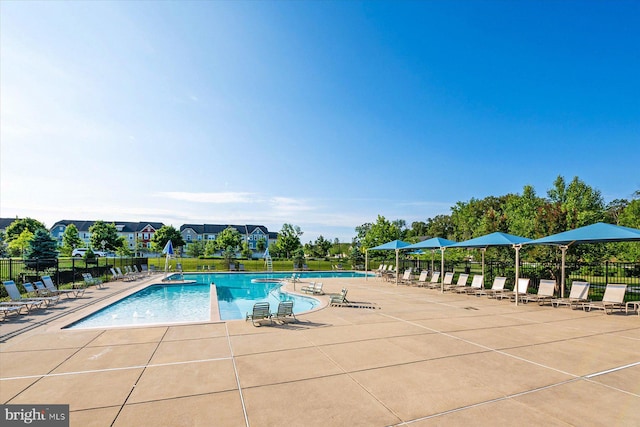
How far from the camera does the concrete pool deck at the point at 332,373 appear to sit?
4.27 meters

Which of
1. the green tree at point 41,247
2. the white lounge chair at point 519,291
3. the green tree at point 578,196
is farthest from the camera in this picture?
the green tree at point 41,247

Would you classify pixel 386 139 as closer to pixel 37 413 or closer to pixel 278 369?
pixel 278 369

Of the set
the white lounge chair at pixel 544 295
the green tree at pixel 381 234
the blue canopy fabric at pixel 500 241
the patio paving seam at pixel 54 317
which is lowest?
the patio paving seam at pixel 54 317

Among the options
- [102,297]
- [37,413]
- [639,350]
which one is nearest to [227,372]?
[37,413]

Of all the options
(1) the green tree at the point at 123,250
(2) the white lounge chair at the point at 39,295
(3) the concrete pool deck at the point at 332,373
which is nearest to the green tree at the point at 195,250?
(1) the green tree at the point at 123,250

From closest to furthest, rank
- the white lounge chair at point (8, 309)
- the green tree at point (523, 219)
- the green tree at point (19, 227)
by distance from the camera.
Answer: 1. the white lounge chair at point (8, 309)
2. the green tree at point (523, 219)
3. the green tree at point (19, 227)

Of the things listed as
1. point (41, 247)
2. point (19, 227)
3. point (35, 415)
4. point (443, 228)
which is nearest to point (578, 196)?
point (35, 415)

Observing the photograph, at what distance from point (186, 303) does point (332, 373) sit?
13.3 m

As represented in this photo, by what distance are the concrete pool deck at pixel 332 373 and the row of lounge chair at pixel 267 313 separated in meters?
0.39

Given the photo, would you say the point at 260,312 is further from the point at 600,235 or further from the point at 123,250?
the point at 123,250

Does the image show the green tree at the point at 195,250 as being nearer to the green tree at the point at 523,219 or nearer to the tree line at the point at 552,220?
the tree line at the point at 552,220

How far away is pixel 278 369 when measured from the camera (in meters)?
5.85

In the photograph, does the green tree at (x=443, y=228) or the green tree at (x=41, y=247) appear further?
the green tree at (x=443, y=228)

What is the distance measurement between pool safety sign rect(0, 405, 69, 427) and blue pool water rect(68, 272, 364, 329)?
606 cm
